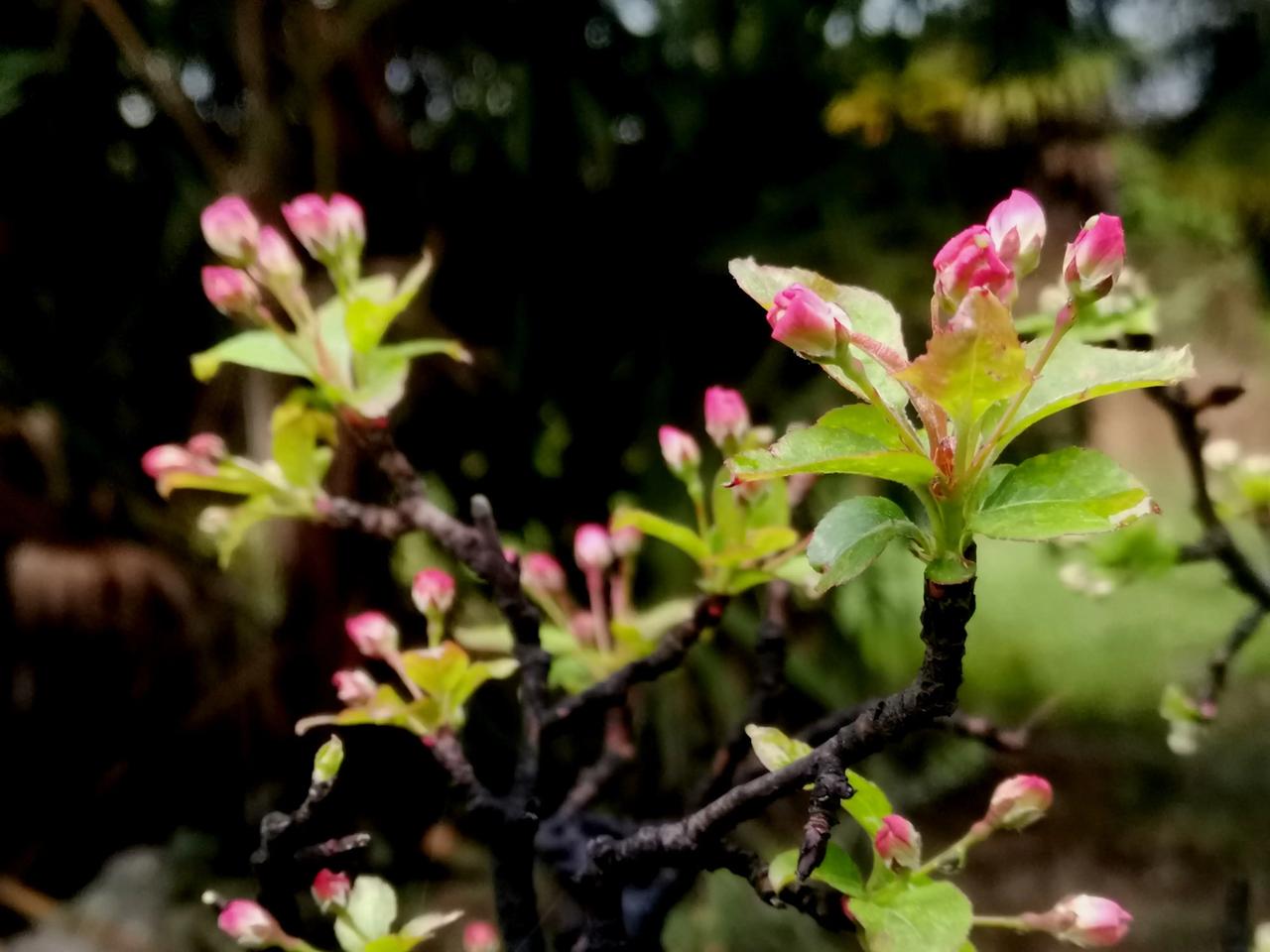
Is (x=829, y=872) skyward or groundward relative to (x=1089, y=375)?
groundward

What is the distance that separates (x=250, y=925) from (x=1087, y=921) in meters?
0.24

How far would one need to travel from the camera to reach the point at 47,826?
0.90 metres

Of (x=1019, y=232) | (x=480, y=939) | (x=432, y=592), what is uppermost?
(x=1019, y=232)

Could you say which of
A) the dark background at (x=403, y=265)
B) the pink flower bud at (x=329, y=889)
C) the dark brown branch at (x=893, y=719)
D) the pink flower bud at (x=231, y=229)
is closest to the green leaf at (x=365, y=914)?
the pink flower bud at (x=329, y=889)

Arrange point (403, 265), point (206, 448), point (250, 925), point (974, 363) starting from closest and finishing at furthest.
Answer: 1. point (974, 363)
2. point (250, 925)
3. point (206, 448)
4. point (403, 265)

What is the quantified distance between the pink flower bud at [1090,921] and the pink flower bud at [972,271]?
0.54ft

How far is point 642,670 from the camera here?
369mm

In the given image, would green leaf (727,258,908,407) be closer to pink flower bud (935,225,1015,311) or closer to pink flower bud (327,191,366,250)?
pink flower bud (935,225,1015,311)

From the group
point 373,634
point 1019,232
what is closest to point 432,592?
point 373,634

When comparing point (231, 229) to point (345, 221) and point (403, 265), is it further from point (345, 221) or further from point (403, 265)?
point (403, 265)

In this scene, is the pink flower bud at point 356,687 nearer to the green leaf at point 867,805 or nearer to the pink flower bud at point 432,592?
the pink flower bud at point 432,592

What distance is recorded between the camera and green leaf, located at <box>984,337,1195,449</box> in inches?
7.6

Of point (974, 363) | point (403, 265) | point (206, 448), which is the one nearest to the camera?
point (974, 363)

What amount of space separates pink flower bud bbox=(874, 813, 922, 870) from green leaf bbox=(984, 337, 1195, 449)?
0.10m
